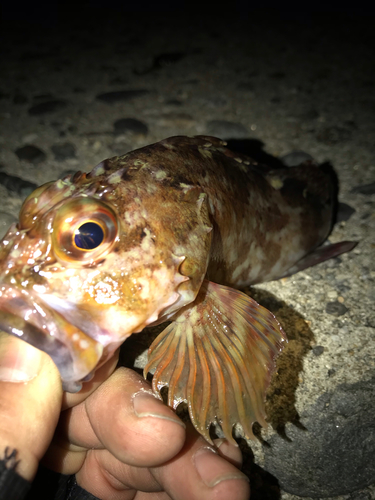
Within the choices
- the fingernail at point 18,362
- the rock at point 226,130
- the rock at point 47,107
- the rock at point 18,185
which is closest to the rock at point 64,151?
the rock at point 18,185

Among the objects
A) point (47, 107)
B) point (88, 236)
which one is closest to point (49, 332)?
point (88, 236)

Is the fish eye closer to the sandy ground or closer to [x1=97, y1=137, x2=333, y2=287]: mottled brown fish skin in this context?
[x1=97, y1=137, x2=333, y2=287]: mottled brown fish skin

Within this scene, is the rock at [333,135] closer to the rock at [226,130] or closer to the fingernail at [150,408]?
the rock at [226,130]

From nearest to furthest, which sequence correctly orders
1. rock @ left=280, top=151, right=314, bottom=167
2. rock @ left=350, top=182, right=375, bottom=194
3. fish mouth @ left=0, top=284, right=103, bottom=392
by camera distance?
1. fish mouth @ left=0, top=284, right=103, bottom=392
2. rock @ left=350, top=182, right=375, bottom=194
3. rock @ left=280, top=151, right=314, bottom=167

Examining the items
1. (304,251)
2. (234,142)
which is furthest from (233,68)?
(304,251)

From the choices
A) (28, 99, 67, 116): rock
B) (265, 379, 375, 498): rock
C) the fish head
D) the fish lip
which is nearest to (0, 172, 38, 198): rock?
(28, 99, 67, 116): rock
